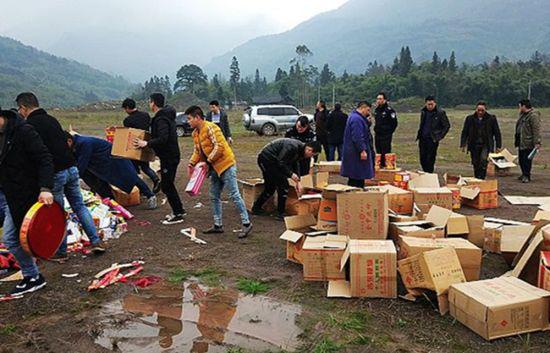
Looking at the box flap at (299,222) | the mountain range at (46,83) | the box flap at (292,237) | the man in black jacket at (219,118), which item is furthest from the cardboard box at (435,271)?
the mountain range at (46,83)

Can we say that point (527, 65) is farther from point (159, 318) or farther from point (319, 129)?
point (159, 318)

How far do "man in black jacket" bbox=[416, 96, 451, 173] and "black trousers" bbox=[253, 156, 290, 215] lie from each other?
3366 mm

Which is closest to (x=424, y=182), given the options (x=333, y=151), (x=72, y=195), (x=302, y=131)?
(x=302, y=131)

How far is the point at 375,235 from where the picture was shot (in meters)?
5.32

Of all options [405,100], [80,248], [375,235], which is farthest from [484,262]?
[405,100]

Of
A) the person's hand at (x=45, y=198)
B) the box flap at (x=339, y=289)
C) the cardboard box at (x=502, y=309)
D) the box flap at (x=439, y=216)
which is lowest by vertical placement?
the box flap at (x=339, y=289)

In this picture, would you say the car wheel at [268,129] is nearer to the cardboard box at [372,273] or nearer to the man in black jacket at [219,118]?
the man in black jacket at [219,118]

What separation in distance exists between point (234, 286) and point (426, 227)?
219cm

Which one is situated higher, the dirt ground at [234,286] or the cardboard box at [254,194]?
the cardboard box at [254,194]

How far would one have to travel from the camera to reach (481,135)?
9234mm

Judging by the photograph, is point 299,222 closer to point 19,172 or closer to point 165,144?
point 165,144

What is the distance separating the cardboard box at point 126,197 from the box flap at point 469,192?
532 centimetres

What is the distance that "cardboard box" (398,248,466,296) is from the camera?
4.06 meters

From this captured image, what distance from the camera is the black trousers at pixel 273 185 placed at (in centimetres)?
693
